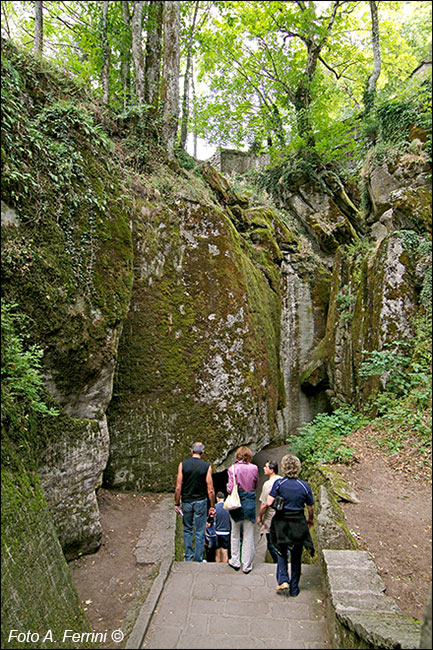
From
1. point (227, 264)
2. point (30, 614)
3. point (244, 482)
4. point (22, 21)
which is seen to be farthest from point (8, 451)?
point (22, 21)

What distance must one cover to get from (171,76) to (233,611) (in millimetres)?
11762

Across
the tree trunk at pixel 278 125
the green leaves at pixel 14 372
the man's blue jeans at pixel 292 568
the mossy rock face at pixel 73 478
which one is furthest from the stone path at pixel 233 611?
the tree trunk at pixel 278 125

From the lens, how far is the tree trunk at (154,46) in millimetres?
11609

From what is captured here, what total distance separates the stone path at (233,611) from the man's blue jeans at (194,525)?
483mm

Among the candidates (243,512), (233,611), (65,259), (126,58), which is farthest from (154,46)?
(233,611)

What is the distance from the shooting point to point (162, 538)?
18.9 ft

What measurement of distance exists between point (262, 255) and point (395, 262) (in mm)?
4850

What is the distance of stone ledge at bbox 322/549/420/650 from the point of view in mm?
2768

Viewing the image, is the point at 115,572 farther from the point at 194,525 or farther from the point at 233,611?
the point at 233,611

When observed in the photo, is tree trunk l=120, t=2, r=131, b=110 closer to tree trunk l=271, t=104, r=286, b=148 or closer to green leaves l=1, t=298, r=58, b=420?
tree trunk l=271, t=104, r=286, b=148

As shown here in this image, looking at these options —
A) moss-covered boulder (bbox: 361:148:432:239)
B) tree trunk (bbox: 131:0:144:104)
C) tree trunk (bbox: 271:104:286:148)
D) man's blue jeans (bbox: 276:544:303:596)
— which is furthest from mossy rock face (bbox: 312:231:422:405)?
tree trunk (bbox: 131:0:144:104)

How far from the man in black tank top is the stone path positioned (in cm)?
51

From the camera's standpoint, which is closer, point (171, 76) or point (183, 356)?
point (183, 356)

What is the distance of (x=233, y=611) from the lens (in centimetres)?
341
